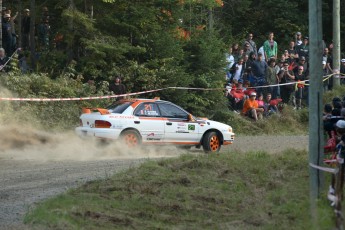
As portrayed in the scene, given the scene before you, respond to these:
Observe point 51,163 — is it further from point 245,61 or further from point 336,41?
point 336,41

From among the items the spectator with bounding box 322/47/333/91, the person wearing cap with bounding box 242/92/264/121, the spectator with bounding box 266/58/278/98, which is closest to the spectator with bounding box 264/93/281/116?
the spectator with bounding box 266/58/278/98

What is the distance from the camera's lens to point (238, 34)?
40750mm

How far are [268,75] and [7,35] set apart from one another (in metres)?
9.80

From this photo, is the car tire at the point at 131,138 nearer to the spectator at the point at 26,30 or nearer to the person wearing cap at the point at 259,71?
the spectator at the point at 26,30

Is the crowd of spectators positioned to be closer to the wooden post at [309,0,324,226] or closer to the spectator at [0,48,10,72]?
the spectator at [0,48,10,72]

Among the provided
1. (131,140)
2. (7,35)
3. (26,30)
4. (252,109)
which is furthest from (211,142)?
(26,30)

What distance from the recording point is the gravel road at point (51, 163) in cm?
1330

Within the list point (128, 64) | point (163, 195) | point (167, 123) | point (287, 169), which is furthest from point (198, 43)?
point (163, 195)

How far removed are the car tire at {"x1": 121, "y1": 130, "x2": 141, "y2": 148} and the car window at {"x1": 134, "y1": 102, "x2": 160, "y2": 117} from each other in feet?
1.76

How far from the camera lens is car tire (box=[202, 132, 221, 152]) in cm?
2155

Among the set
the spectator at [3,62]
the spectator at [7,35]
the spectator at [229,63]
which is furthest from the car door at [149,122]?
the spectator at [229,63]

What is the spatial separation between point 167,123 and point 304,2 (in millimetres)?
20493

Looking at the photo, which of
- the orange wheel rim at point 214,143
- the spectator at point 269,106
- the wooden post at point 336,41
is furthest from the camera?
the spectator at point 269,106

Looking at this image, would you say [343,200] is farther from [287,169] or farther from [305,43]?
[305,43]
